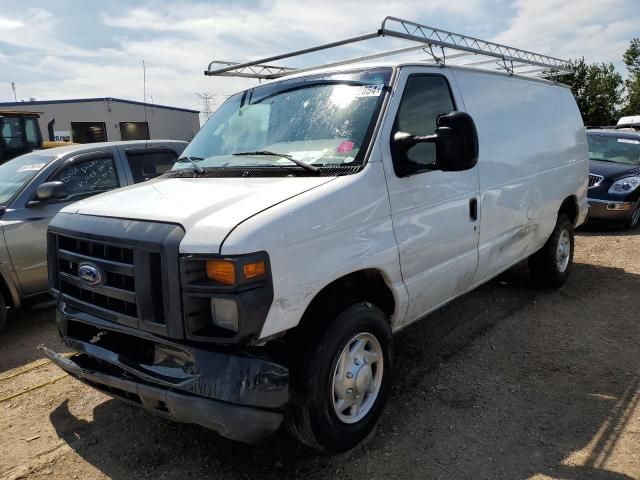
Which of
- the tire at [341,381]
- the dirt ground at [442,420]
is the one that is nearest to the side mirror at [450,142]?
the tire at [341,381]

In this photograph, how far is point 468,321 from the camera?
4.91m

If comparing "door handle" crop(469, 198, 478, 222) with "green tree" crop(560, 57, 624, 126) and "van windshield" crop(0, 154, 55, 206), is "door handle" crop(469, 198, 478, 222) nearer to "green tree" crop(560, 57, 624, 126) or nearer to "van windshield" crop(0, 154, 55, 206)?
"van windshield" crop(0, 154, 55, 206)

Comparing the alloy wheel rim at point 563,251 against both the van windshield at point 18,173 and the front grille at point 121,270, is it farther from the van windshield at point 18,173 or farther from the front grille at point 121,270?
the van windshield at point 18,173

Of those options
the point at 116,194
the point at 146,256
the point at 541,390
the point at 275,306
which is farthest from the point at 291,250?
the point at 541,390

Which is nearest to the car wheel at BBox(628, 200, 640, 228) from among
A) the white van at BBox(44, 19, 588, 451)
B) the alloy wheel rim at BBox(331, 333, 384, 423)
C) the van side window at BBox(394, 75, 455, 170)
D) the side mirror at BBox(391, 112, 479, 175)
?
the white van at BBox(44, 19, 588, 451)

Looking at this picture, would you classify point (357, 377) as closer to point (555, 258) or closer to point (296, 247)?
point (296, 247)

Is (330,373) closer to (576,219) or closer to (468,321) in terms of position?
(468,321)

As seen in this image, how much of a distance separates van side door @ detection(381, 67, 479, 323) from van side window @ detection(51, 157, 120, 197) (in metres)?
3.84

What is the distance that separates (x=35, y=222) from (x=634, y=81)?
47138mm

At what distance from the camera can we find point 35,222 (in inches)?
201

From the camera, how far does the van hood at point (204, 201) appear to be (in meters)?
2.46

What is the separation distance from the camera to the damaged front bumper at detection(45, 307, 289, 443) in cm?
237

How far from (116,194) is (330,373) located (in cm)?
177

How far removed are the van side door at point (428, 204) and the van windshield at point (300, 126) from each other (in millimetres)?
187
